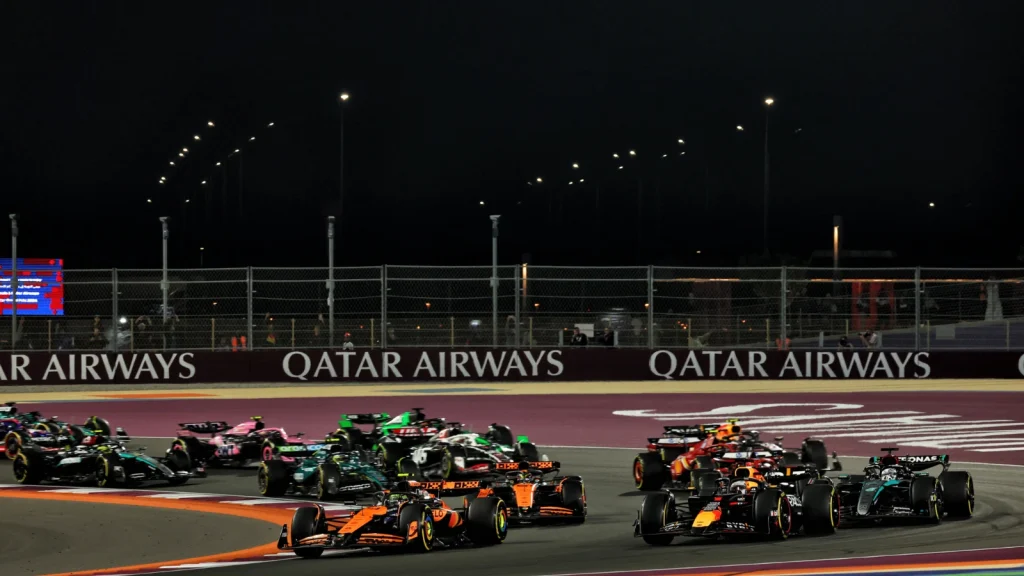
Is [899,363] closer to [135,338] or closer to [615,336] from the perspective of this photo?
[615,336]

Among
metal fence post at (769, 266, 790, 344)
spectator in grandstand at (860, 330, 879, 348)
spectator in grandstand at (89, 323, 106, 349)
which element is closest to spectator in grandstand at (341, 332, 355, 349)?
spectator in grandstand at (89, 323, 106, 349)

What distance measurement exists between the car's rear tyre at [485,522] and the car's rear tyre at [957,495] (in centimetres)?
534

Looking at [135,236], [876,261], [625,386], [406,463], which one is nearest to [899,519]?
[406,463]

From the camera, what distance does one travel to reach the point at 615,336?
42438mm

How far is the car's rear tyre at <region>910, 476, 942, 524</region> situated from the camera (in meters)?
15.9

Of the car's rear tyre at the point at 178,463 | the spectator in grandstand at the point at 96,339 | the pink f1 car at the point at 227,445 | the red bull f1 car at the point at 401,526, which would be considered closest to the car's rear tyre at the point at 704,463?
the red bull f1 car at the point at 401,526

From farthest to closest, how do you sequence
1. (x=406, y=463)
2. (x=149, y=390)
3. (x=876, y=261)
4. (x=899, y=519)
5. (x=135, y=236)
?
(x=876, y=261), (x=135, y=236), (x=149, y=390), (x=406, y=463), (x=899, y=519)

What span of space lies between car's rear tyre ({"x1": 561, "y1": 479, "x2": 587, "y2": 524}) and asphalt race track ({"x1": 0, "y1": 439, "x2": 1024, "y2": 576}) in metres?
Answer: 0.16

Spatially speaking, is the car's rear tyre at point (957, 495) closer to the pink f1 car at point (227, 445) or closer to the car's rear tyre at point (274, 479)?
the car's rear tyre at point (274, 479)

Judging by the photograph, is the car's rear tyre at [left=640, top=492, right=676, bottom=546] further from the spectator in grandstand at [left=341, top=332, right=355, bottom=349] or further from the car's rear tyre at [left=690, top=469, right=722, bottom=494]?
the spectator in grandstand at [left=341, top=332, right=355, bottom=349]

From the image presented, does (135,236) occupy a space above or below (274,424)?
above

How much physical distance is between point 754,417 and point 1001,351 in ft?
45.4

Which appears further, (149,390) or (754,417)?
(149,390)

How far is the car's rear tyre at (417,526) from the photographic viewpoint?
13.9 m
